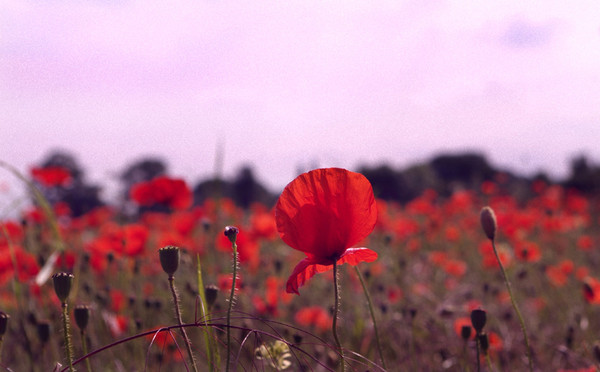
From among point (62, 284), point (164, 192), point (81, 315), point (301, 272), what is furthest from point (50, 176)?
point (301, 272)

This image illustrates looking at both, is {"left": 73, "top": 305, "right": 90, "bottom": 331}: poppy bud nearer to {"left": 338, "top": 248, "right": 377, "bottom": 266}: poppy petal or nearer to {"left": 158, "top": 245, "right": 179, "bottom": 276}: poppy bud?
{"left": 158, "top": 245, "right": 179, "bottom": 276}: poppy bud

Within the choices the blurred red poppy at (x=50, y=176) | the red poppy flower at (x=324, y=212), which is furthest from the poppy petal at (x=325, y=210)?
the blurred red poppy at (x=50, y=176)

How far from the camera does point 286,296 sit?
3.19 m

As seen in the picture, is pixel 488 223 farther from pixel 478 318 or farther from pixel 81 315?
pixel 81 315

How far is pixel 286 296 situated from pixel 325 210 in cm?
227

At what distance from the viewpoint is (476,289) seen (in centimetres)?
413

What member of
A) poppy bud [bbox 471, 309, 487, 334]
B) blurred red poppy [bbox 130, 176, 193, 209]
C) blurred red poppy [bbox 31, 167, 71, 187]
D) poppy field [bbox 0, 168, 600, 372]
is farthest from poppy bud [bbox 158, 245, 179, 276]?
blurred red poppy [bbox 31, 167, 71, 187]

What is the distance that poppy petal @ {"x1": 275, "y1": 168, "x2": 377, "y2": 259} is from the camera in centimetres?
99

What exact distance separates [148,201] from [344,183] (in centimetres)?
262

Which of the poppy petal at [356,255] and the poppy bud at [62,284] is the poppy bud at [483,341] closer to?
the poppy petal at [356,255]

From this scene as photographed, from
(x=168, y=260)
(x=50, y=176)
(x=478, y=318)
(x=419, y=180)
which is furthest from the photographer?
(x=419, y=180)

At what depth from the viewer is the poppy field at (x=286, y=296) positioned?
1.00m

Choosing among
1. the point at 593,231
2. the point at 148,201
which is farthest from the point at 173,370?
the point at 593,231

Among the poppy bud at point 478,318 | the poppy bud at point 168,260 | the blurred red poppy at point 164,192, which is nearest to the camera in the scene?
the poppy bud at point 168,260
